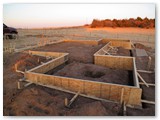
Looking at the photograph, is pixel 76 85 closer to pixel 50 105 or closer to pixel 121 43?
pixel 50 105

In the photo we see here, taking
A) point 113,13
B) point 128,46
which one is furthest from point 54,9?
point 128,46

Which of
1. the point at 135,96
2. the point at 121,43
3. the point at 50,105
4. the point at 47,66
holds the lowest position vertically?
the point at 50,105

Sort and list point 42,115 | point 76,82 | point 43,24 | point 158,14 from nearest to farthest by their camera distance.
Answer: point 42,115
point 158,14
point 76,82
point 43,24

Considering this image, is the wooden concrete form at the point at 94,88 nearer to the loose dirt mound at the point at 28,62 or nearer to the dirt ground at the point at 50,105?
the dirt ground at the point at 50,105

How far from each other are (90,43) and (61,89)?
362 inches

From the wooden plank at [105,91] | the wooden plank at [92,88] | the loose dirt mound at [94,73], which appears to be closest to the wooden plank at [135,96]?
the wooden plank at [105,91]

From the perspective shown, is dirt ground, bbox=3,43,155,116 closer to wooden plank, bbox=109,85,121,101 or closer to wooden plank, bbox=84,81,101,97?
wooden plank, bbox=84,81,101,97

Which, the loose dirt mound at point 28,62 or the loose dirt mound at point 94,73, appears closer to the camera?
the loose dirt mound at point 94,73

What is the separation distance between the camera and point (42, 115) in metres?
4.38

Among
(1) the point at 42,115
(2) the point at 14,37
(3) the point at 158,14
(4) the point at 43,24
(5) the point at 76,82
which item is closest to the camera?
(1) the point at 42,115

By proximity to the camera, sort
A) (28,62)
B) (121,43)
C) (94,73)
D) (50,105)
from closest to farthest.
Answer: (50,105), (94,73), (28,62), (121,43)

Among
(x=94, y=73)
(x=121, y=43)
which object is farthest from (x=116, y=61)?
(x=121, y=43)

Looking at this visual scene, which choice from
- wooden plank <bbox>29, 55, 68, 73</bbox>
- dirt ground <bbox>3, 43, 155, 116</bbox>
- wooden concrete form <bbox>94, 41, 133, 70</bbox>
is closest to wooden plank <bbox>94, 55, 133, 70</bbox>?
wooden concrete form <bbox>94, 41, 133, 70</bbox>

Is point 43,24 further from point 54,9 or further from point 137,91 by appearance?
point 137,91
